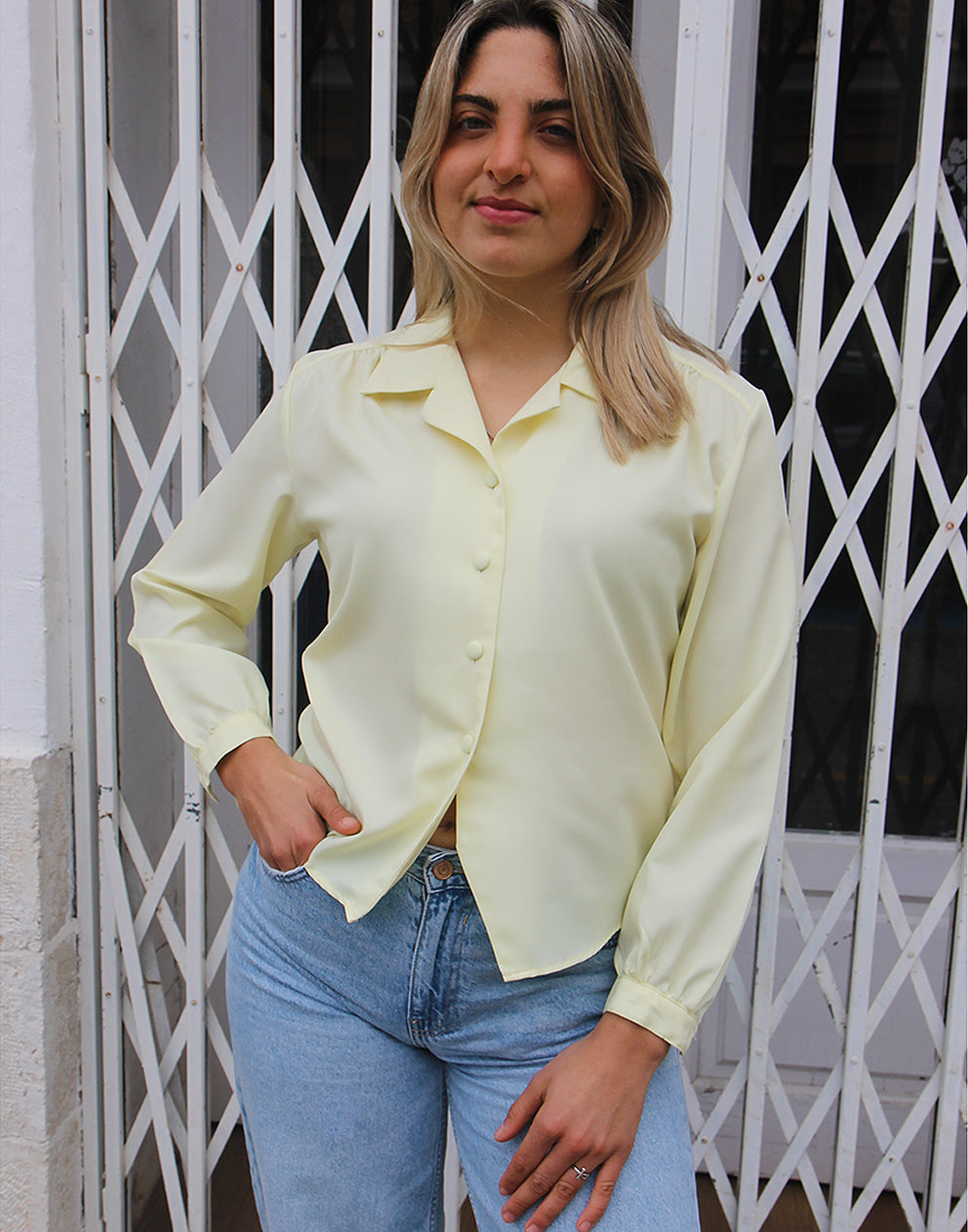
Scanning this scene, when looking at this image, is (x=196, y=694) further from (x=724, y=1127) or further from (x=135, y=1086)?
(x=724, y=1127)

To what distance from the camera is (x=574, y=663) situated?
102 cm

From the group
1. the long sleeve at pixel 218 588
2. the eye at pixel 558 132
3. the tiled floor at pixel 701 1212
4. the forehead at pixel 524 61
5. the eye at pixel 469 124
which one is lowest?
the tiled floor at pixel 701 1212

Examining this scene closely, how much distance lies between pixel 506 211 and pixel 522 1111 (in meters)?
0.88

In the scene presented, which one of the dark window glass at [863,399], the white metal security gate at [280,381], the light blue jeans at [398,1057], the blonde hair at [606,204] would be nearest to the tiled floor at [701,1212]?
the white metal security gate at [280,381]

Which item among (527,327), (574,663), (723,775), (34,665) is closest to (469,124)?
(527,327)

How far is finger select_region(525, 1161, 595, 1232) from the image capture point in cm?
99

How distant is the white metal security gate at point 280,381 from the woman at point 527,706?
0.52 metres

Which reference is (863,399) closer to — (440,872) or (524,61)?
(524,61)

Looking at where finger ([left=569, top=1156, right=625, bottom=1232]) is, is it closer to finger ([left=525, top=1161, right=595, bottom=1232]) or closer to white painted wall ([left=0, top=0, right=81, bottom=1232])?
finger ([left=525, top=1161, right=595, bottom=1232])

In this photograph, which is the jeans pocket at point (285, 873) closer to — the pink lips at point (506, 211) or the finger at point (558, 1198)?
the finger at point (558, 1198)

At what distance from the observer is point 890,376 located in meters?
1.58

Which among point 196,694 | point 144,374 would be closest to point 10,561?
point 144,374

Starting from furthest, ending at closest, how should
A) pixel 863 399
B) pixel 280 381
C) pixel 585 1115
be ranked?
pixel 863 399, pixel 280 381, pixel 585 1115

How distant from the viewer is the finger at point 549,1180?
986 millimetres
